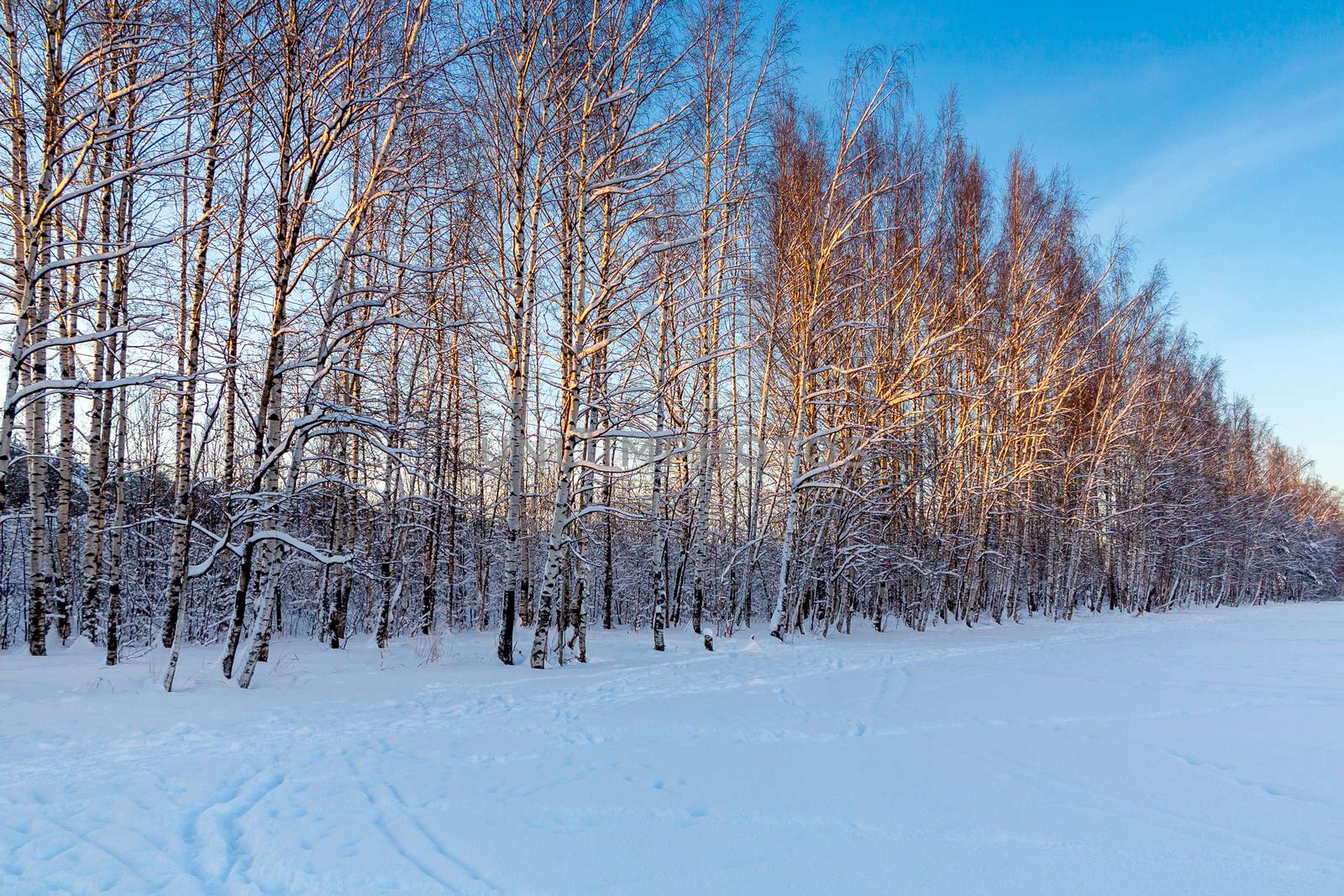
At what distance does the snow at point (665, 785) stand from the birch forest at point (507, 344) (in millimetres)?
1636

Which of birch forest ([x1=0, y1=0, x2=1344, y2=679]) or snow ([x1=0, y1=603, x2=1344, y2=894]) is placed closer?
snow ([x1=0, y1=603, x2=1344, y2=894])

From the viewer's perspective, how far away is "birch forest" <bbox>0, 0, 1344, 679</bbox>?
23.3 feet

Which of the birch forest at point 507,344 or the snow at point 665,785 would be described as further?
the birch forest at point 507,344

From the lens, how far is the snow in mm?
2990

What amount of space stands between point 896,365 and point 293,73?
12264 millimetres

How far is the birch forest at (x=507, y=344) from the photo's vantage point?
280 inches

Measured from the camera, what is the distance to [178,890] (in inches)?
112

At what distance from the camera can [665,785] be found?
4.16 meters

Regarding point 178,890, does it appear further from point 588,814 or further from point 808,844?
point 808,844

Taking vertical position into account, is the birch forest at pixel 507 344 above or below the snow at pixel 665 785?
above

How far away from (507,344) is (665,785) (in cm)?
664

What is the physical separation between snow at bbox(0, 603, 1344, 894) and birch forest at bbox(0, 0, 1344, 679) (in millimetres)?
1636

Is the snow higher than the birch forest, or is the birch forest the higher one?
the birch forest

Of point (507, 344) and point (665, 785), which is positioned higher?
point (507, 344)
